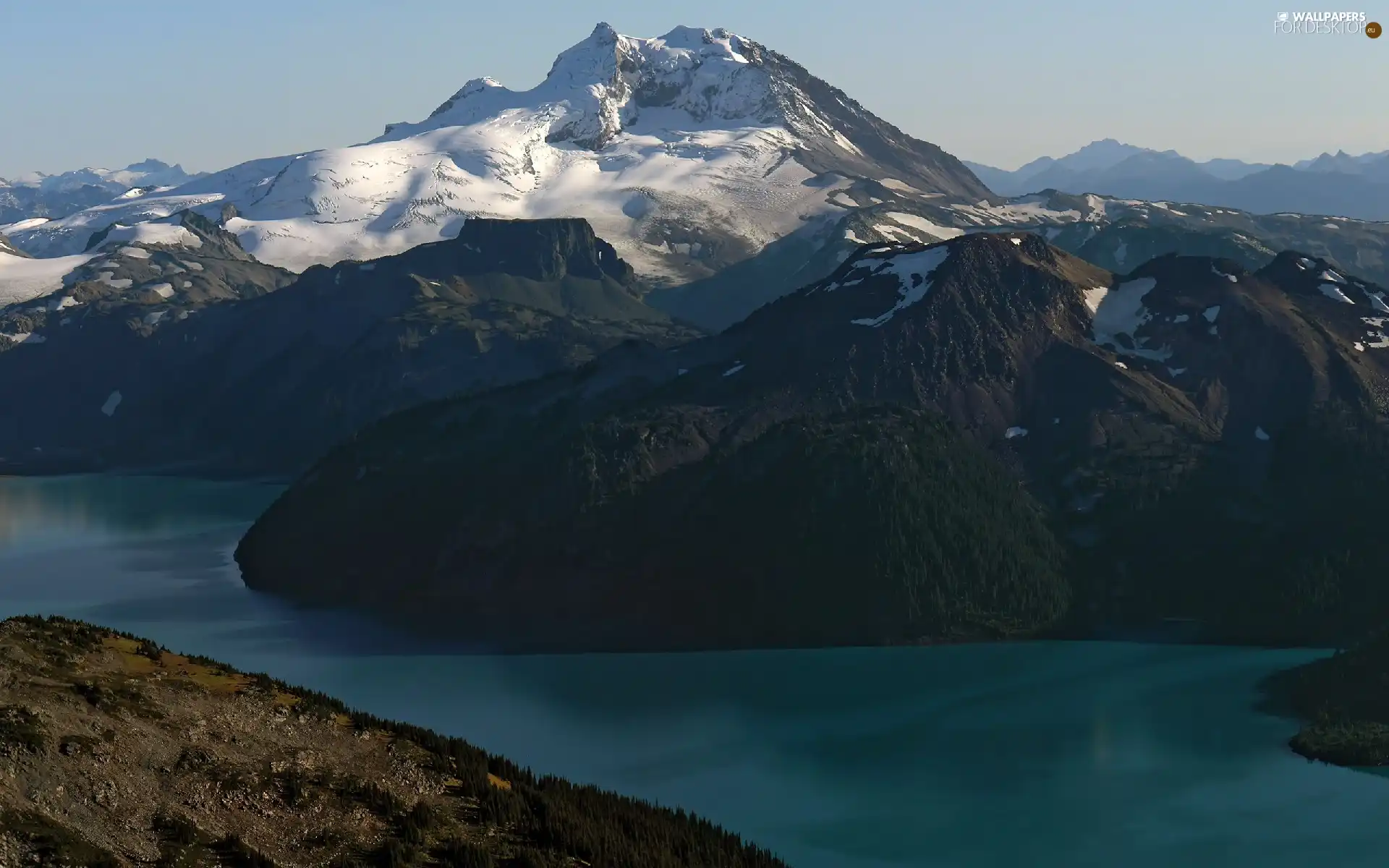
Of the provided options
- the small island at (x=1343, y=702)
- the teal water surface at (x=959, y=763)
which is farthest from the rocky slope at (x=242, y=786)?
the small island at (x=1343, y=702)

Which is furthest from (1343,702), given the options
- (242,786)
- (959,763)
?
(242,786)

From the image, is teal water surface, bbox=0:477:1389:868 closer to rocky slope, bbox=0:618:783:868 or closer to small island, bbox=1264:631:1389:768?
small island, bbox=1264:631:1389:768

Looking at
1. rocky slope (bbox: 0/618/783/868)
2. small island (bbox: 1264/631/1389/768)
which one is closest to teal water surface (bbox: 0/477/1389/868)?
small island (bbox: 1264/631/1389/768)

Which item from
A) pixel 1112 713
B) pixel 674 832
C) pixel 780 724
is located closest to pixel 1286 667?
pixel 1112 713

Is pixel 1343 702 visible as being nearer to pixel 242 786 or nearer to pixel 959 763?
pixel 959 763

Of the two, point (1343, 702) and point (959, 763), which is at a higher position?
point (1343, 702)

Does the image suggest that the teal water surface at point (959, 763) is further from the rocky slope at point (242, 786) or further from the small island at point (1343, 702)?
the rocky slope at point (242, 786)

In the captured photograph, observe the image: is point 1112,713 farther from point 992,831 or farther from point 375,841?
point 375,841
